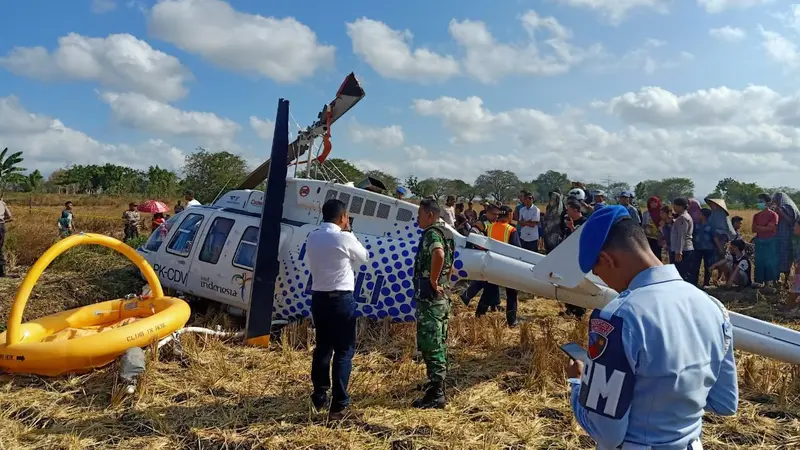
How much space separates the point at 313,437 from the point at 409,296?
2.58 metres

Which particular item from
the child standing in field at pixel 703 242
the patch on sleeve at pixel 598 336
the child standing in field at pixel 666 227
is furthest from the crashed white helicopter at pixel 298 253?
the child standing in field at pixel 703 242

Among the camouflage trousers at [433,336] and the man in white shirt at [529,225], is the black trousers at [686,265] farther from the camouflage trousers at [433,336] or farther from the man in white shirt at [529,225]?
the camouflage trousers at [433,336]

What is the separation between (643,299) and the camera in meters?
1.63

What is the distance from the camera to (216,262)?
7262mm

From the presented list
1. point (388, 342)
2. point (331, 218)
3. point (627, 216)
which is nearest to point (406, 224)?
point (388, 342)

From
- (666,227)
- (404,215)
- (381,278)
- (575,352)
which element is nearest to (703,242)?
(666,227)

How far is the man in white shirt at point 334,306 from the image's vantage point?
14.8ft

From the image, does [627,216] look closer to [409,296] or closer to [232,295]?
[409,296]

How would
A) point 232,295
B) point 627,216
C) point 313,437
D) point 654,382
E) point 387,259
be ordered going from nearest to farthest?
point 654,382 < point 627,216 < point 313,437 < point 387,259 < point 232,295

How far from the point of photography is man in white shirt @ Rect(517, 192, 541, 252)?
10.1m

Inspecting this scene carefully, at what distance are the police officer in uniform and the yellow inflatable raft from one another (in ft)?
16.4

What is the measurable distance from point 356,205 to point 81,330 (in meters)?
3.44

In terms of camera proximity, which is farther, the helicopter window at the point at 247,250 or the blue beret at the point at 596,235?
the helicopter window at the point at 247,250

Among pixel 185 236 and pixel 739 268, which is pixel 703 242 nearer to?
pixel 739 268
